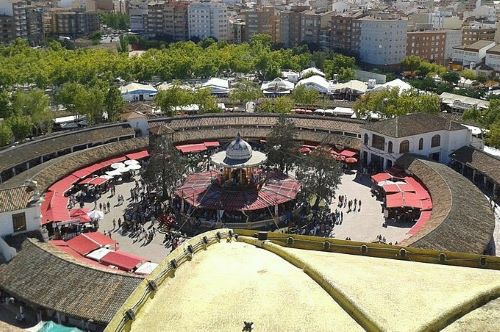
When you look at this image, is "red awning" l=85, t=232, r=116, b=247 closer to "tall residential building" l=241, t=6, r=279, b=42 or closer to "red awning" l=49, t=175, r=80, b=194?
"red awning" l=49, t=175, r=80, b=194

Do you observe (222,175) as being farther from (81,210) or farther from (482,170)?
(482,170)

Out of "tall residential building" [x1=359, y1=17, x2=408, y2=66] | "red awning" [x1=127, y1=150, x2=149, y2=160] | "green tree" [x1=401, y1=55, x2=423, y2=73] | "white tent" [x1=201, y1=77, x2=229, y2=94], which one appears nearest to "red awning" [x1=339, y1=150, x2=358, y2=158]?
"red awning" [x1=127, y1=150, x2=149, y2=160]

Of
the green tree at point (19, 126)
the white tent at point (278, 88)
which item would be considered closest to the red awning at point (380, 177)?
the green tree at point (19, 126)

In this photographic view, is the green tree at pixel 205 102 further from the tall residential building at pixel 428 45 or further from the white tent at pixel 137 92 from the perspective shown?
the tall residential building at pixel 428 45

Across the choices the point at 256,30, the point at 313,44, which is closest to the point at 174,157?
the point at 313,44

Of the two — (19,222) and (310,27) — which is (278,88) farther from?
(19,222)
